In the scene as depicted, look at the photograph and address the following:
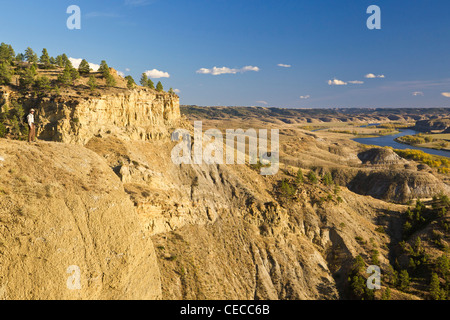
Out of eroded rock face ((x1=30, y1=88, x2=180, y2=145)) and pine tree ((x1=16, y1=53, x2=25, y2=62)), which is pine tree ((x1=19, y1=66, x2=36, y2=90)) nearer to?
eroded rock face ((x1=30, y1=88, x2=180, y2=145))

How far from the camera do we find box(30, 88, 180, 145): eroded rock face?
4156 cm

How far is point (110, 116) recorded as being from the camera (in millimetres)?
49656

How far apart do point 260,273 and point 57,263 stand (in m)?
30.3

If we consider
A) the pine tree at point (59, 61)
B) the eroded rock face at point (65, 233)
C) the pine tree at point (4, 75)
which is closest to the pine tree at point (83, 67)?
Answer: the pine tree at point (59, 61)

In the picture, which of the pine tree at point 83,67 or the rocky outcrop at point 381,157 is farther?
the rocky outcrop at point 381,157

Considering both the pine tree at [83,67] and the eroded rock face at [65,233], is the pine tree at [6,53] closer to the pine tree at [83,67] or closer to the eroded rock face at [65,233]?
the pine tree at [83,67]

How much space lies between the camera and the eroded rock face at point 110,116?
41.6m

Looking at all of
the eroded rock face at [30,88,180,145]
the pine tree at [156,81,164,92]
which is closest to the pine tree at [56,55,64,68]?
the eroded rock face at [30,88,180,145]

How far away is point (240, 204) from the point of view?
169 ft

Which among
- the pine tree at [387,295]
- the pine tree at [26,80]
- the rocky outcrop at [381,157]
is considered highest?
the pine tree at [26,80]

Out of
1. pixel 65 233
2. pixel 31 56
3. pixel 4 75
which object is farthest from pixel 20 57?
pixel 65 233

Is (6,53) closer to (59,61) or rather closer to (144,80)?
(59,61)

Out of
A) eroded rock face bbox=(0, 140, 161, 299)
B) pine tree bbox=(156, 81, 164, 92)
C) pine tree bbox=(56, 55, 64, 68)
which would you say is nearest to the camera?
eroded rock face bbox=(0, 140, 161, 299)
